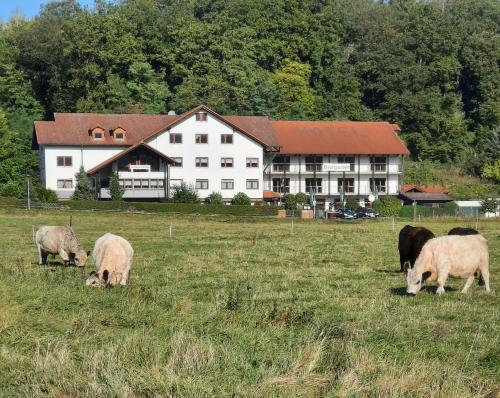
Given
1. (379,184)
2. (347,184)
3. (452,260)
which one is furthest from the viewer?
(379,184)

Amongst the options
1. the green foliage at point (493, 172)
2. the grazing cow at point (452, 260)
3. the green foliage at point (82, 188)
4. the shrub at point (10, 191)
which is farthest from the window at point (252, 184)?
the grazing cow at point (452, 260)

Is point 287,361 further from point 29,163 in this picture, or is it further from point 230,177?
point 29,163

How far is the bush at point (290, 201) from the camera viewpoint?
72.8 meters

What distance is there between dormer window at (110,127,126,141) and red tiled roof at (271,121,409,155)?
48.5 feet

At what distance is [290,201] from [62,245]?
168ft

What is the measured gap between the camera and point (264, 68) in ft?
343

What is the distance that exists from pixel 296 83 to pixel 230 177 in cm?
2667

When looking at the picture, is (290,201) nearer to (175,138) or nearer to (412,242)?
(175,138)

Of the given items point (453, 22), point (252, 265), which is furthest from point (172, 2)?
point (252, 265)

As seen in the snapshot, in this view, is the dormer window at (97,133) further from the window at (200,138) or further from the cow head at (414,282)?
the cow head at (414,282)

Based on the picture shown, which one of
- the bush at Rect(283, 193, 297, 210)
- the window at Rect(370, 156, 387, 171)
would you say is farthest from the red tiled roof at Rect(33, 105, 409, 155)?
the bush at Rect(283, 193, 297, 210)

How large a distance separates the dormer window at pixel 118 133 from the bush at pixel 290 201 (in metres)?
15.7

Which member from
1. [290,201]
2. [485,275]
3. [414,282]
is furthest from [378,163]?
[414,282]

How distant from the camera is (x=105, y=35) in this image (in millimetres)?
92375
